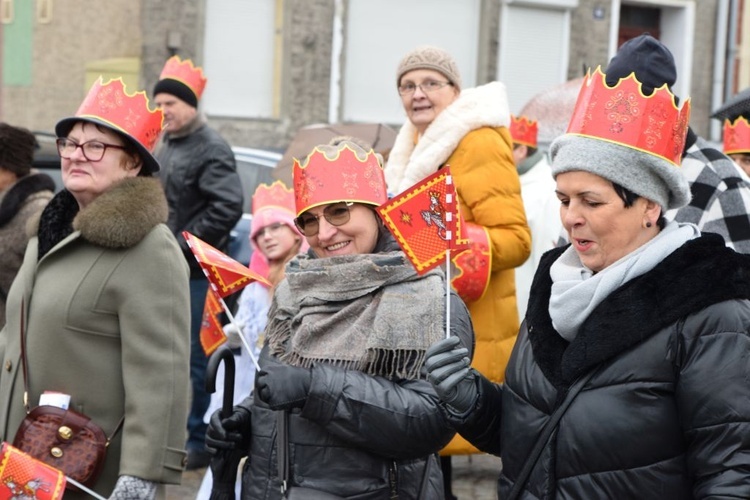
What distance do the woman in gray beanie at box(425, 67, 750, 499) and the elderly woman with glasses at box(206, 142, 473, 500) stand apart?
389 mm

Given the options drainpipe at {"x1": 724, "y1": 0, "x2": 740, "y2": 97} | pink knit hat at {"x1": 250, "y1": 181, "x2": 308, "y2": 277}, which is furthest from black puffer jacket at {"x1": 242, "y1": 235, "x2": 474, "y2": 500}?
drainpipe at {"x1": 724, "y1": 0, "x2": 740, "y2": 97}

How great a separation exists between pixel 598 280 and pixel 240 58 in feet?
45.9

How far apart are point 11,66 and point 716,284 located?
1406 cm

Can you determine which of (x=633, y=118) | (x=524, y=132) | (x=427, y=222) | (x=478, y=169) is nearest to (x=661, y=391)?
(x=633, y=118)

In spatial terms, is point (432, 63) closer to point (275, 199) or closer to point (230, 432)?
point (275, 199)

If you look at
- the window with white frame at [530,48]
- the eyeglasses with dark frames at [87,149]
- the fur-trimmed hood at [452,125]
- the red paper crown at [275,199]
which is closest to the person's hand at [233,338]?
the red paper crown at [275,199]

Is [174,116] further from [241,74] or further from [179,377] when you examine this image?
[241,74]

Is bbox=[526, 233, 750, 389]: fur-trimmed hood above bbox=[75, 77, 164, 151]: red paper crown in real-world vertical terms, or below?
below

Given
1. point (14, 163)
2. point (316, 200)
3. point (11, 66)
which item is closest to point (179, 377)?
point (316, 200)

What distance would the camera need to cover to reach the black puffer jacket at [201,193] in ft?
22.9

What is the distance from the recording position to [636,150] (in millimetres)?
2744

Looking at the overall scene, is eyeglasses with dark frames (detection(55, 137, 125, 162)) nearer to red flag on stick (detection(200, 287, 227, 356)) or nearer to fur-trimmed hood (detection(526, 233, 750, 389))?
red flag on stick (detection(200, 287, 227, 356))

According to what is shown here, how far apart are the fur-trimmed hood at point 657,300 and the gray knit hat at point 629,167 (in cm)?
13

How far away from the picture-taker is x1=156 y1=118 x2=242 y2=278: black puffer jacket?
697 cm
